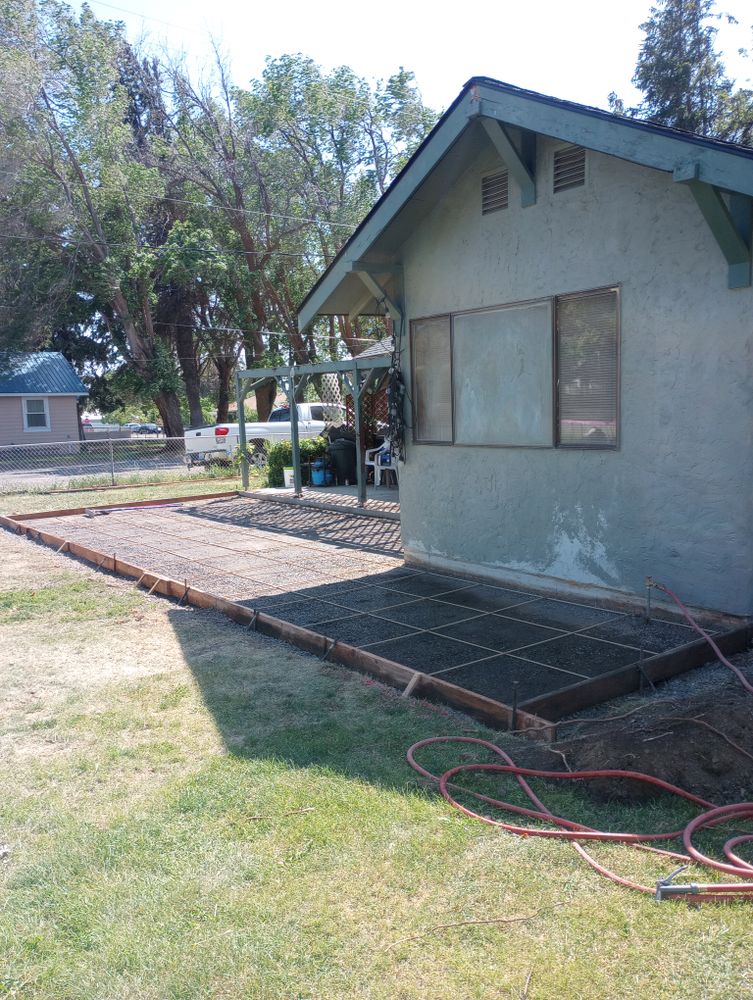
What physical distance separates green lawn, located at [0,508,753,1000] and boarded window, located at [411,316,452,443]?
374 cm

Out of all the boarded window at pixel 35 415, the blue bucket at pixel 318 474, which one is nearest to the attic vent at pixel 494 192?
the blue bucket at pixel 318 474

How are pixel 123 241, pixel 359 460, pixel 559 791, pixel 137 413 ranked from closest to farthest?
pixel 559 791, pixel 359 460, pixel 123 241, pixel 137 413

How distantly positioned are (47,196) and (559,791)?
28.9 m

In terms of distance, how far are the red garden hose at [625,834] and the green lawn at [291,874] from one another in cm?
6

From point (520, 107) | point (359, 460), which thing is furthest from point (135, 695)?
point (359, 460)

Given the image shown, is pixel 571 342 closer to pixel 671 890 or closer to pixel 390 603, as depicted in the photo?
pixel 390 603

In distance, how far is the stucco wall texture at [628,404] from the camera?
18.1 ft

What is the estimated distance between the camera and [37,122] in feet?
84.5

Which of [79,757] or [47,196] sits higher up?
[47,196]

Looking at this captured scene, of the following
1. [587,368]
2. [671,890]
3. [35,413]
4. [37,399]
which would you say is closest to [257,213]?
[37,399]

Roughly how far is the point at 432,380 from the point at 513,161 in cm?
231

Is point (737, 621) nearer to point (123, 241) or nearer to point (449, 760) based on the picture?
point (449, 760)

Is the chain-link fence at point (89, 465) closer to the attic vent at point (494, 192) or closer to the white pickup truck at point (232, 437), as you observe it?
the white pickup truck at point (232, 437)

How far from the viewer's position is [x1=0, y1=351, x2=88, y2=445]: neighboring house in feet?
95.9
